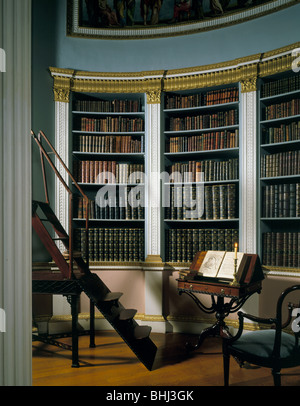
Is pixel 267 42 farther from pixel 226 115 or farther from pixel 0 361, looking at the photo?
pixel 0 361

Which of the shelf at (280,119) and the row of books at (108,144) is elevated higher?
the shelf at (280,119)

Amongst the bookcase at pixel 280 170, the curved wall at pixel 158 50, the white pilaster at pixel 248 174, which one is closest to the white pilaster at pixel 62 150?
the curved wall at pixel 158 50

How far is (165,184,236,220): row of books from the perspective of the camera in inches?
162

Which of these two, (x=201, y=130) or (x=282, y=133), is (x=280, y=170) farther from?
(x=201, y=130)

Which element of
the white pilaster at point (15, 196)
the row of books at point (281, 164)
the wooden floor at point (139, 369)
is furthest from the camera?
the row of books at point (281, 164)

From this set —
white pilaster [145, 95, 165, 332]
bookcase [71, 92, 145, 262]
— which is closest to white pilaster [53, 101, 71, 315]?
bookcase [71, 92, 145, 262]

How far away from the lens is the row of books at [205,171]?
4.14 m

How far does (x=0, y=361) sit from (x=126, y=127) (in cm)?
378

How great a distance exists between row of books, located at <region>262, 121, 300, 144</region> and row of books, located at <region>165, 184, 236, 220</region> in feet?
2.15

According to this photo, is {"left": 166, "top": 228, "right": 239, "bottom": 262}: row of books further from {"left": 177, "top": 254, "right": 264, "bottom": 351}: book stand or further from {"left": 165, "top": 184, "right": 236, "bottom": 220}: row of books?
{"left": 177, "top": 254, "right": 264, "bottom": 351}: book stand

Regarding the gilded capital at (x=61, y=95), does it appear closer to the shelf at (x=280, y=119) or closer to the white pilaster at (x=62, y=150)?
the white pilaster at (x=62, y=150)

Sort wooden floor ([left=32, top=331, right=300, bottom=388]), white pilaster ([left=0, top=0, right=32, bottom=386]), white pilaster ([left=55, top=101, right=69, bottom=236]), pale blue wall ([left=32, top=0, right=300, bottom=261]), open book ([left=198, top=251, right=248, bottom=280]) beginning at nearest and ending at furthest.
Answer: white pilaster ([left=0, top=0, right=32, bottom=386]), wooden floor ([left=32, top=331, right=300, bottom=388]), open book ([left=198, top=251, right=248, bottom=280]), pale blue wall ([left=32, top=0, right=300, bottom=261]), white pilaster ([left=55, top=101, right=69, bottom=236])

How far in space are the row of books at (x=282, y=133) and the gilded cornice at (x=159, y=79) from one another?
0.52 m

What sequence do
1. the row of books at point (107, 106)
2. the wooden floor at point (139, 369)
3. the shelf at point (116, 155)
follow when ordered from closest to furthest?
1. the wooden floor at point (139, 369)
2. the shelf at point (116, 155)
3. the row of books at point (107, 106)
